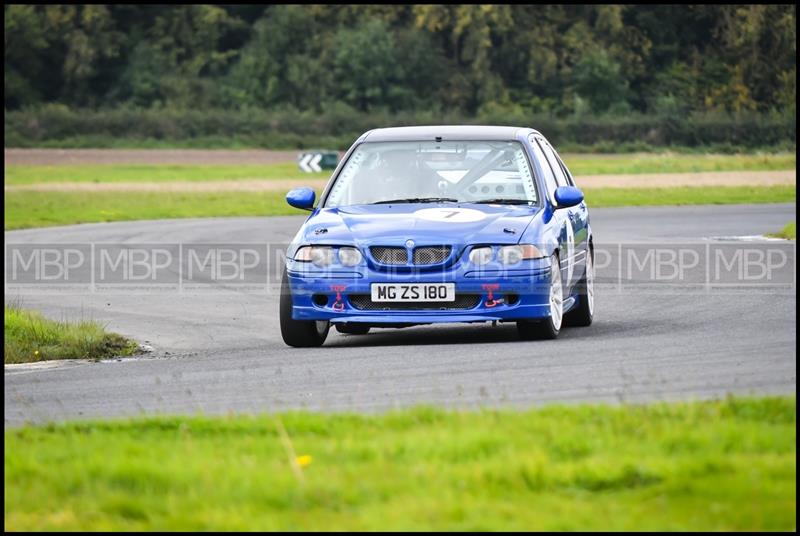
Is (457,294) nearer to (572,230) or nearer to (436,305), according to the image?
(436,305)

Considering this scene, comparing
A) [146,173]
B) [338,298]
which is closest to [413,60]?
[146,173]

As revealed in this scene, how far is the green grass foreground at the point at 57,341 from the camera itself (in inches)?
498

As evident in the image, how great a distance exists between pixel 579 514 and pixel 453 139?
7.62 meters

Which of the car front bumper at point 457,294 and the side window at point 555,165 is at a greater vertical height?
the side window at point 555,165

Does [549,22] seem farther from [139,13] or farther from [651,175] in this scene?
[651,175]

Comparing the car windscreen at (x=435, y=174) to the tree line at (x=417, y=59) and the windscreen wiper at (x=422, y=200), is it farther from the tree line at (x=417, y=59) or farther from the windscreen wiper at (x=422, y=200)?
the tree line at (x=417, y=59)

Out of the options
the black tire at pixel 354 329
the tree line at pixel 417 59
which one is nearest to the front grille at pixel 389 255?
the black tire at pixel 354 329

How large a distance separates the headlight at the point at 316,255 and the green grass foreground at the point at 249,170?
139ft

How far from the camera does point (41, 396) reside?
9.52 metres

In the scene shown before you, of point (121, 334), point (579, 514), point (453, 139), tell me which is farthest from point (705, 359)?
point (121, 334)

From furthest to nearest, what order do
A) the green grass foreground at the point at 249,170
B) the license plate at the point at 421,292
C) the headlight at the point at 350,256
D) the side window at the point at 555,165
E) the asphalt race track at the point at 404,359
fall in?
the green grass foreground at the point at 249,170
the side window at the point at 555,165
the headlight at the point at 350,256
the license plate at the point at 421,292
the asphalt race track at the point at 404,359

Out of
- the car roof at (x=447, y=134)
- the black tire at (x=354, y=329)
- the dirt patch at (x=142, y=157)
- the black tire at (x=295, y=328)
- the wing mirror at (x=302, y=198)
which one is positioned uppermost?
the car roof at (x=447, y=134)

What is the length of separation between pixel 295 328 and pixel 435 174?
1647 millimetres

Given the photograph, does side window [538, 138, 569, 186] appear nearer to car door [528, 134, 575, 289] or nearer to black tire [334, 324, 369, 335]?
car door [528, 134, 575, 289]
